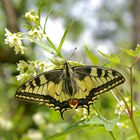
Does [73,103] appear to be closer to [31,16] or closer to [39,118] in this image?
[31,16]

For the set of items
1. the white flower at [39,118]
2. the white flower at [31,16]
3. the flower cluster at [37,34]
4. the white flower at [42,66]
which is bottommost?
the white flower at [39,118]

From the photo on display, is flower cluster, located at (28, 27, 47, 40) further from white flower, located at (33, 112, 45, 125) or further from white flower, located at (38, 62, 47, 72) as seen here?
white flower, located at (33, 112, 45, 125)

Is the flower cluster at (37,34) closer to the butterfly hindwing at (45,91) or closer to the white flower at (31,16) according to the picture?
the white flower at (31,16)

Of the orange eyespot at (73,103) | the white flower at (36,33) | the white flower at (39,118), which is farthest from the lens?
the white flower at (39,118)

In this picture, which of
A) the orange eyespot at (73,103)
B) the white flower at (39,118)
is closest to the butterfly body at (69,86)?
the orange eyespot at (73,103)

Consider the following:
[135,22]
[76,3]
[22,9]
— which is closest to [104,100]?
[22,9]

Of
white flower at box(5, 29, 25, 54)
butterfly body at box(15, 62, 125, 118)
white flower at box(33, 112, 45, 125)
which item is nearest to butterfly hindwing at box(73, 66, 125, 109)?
butterfly body at box(15, 62, 125, 118)
